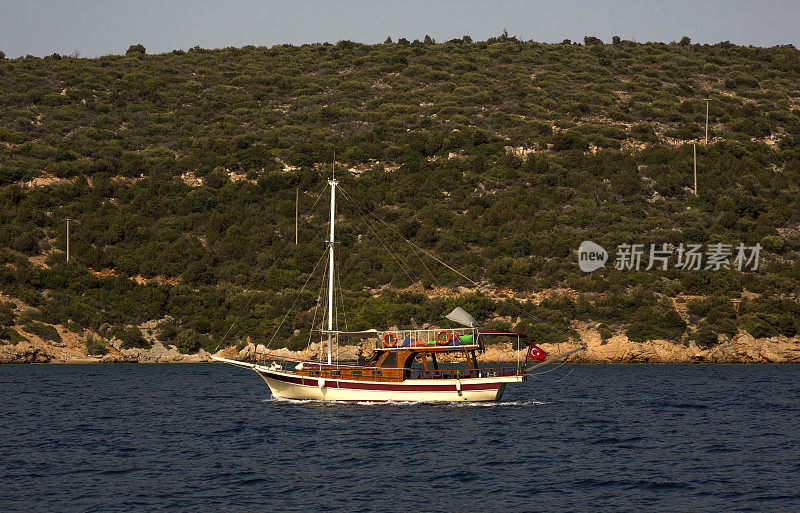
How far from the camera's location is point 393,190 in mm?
96438

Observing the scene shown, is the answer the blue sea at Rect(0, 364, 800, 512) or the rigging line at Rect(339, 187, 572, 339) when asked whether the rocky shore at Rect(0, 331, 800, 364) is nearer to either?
the rigging line at Rect(339, 187, 572, 339)

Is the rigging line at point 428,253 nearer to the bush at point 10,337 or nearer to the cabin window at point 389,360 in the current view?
the cabin window at point 389,360

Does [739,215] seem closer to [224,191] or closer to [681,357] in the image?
[681,357]

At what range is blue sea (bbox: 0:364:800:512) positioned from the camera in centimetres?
2247

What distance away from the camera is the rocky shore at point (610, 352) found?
6538cm

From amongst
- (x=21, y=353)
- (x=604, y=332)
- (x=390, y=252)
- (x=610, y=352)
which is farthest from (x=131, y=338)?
(x=610, y=352)

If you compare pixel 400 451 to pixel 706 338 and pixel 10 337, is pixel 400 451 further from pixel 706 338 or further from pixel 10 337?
pixel 10 337

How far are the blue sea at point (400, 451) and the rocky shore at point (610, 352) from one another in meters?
15.6

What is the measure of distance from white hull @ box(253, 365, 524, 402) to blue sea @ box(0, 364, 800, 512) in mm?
577

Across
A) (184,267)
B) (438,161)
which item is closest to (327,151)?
(438,161)

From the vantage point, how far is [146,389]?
48.6 metres

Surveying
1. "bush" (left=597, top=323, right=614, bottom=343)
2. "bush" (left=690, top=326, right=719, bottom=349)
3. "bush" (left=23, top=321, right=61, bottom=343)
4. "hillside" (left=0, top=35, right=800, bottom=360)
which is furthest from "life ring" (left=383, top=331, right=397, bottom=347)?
"bush" (left=23, top=321, right=61, bottom=343)

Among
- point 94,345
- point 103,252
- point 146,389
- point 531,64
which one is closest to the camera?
point 146,389

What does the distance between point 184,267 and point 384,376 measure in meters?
43.3
